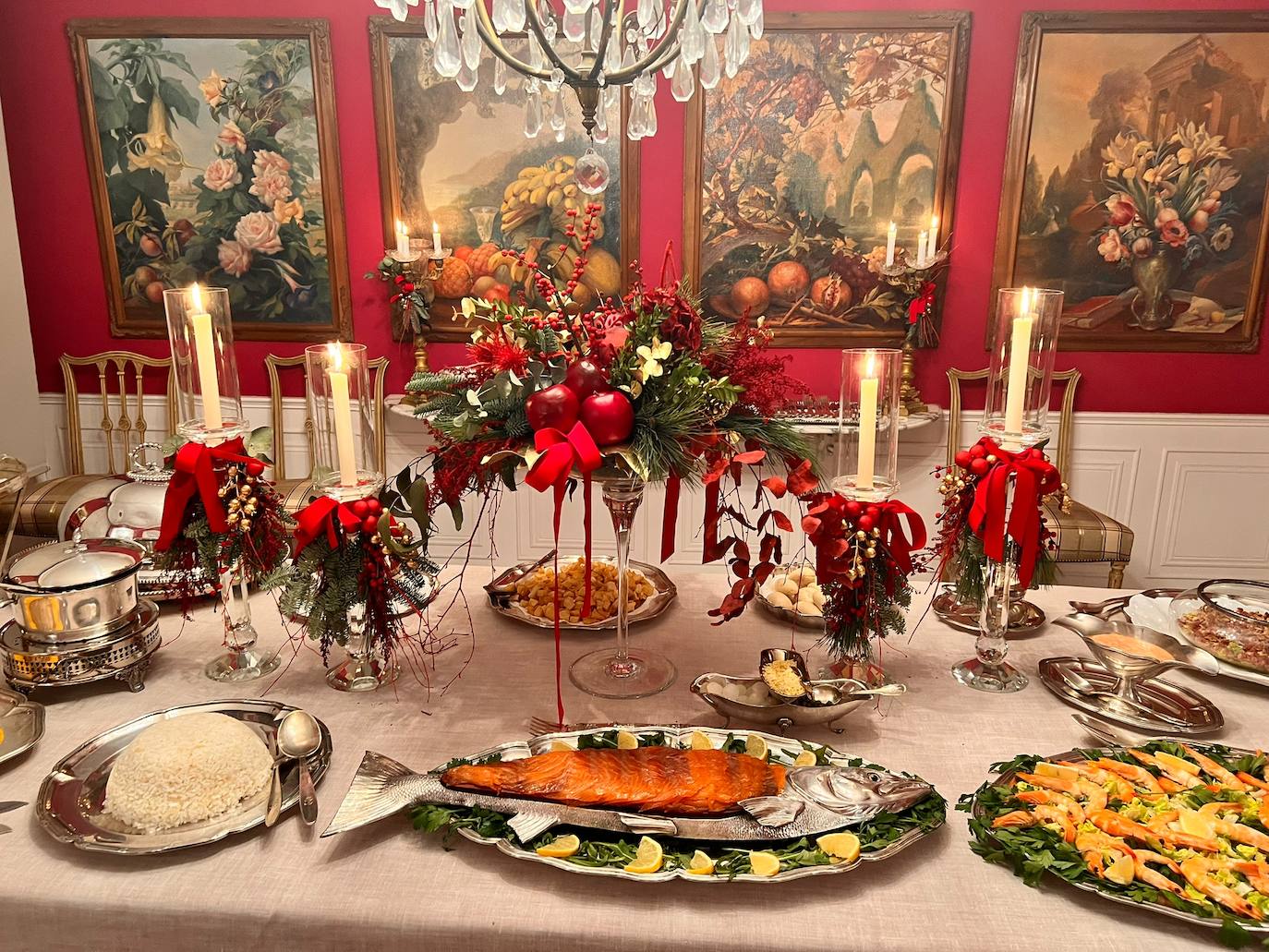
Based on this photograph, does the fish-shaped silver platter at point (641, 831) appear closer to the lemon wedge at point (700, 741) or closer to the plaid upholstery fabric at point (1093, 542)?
the lemon wedge at point (700, 741)

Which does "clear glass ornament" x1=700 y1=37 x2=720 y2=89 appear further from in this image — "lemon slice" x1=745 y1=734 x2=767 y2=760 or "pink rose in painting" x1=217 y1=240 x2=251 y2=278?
"pink rose in painting" x1=217 y1=240 x2=251 y2=278

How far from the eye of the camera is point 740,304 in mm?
3758

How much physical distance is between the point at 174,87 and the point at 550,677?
3.54 meters

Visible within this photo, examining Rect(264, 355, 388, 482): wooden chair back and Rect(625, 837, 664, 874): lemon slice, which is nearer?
Rect(625, 837, 664, 874): lemon slice

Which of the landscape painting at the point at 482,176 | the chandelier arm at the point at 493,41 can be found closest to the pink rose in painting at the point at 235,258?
the landscape painting at the point at 482,176

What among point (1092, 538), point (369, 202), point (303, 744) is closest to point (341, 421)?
point (303, 744)

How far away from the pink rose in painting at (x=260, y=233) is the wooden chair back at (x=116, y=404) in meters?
0.72

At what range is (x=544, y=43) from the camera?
161 centimetres

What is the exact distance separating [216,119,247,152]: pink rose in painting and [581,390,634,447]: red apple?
3253 mm

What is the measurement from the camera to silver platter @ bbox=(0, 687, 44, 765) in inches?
47.8

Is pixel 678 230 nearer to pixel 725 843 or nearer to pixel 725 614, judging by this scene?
pixel 725 614

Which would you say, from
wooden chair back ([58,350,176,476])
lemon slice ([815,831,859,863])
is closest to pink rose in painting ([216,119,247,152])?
wooden chair back ([58,350,176,476])

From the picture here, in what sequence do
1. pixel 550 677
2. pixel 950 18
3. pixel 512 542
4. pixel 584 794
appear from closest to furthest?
1. pixel 584 794
2. pixel 550 677
3. pixel 950 18
4. pixel 512 542

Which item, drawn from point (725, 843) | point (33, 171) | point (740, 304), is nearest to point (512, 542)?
point (740, 304)
